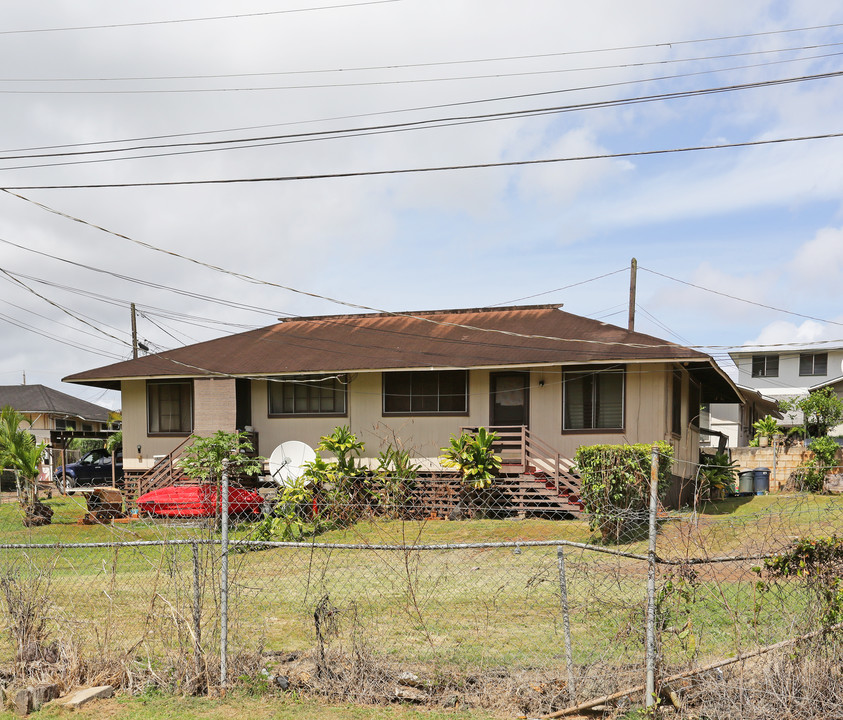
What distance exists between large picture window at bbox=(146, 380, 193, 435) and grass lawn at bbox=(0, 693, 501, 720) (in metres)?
16.3

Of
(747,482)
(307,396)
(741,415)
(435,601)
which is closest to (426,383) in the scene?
(307,396)

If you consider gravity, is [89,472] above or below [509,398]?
below

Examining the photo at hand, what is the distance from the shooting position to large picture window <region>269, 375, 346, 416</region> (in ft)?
68.4

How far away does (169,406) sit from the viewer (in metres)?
22.1

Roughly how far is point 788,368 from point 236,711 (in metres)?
41.4

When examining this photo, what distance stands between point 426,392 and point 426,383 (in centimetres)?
22

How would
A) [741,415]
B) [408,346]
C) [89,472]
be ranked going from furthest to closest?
1. [741,415]
2. [89,472]
3. [408,346]

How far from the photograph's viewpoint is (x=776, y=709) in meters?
5.11

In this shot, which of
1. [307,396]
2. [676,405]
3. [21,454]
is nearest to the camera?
[21,454]

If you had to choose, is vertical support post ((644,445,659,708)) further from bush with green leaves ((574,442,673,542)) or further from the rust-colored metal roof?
the rust-colored metal roof

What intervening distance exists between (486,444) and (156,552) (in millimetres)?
7521

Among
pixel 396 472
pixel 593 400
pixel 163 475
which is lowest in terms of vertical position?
pixel 163 475

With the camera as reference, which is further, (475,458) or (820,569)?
(475,458)

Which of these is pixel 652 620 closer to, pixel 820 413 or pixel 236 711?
pixel 236 711
